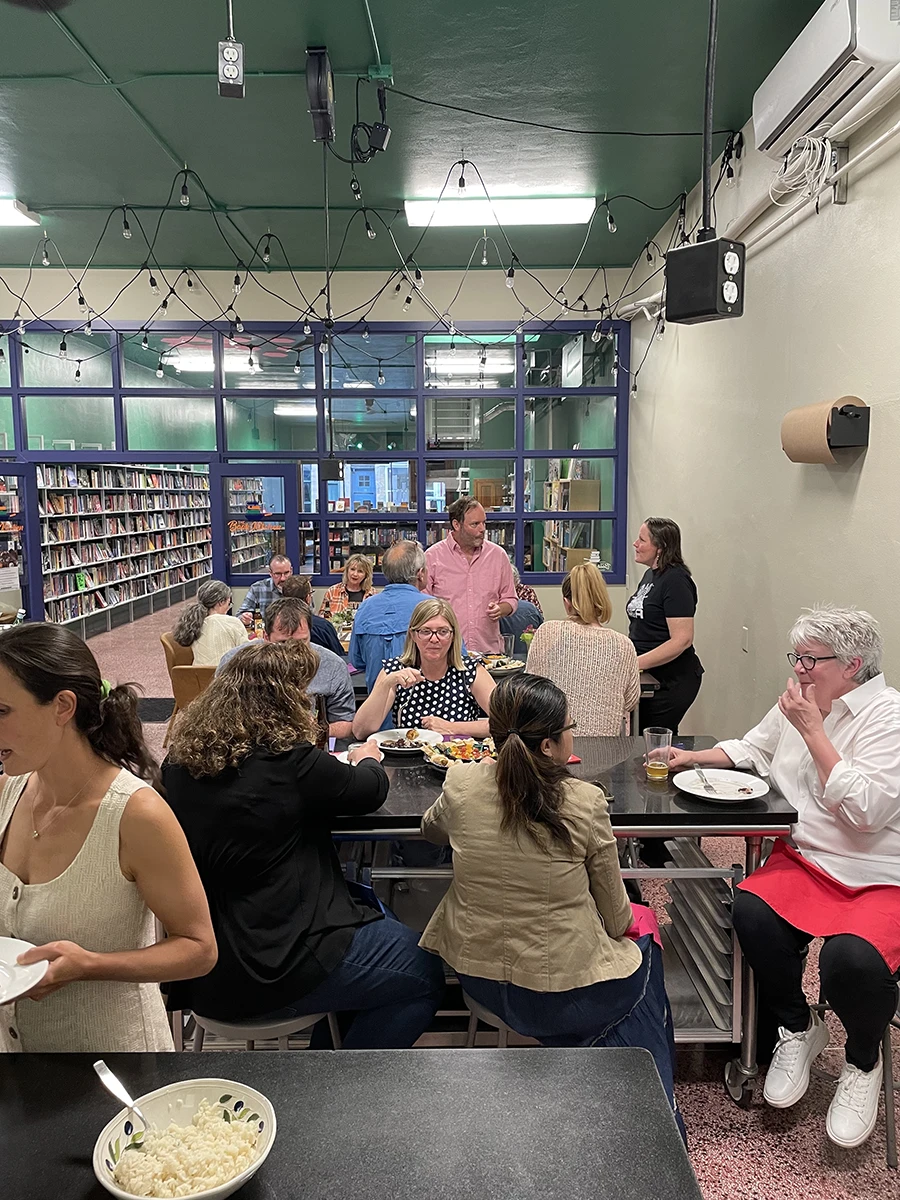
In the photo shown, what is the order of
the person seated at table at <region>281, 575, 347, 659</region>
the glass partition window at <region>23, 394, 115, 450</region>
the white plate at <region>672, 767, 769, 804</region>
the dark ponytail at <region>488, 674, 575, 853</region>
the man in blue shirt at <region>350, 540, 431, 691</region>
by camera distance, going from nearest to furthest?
the dark ponytail at <region>488, 674, 575, 853</region> < the white plate at <region>672, 767, 769, 804</region> < the man in blue shirt at <region>350, 540, 431, 691</region> < the person seated at table at <region>281, 575, 347, 659</region> < the glass partition window at <region>23, 394, 115, 450</region>

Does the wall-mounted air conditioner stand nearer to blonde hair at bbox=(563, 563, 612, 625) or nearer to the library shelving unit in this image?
blonde hair at bbox=(563, 563, 612, 625)

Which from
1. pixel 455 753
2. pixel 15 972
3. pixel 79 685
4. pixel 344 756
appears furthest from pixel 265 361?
pixel 15 972

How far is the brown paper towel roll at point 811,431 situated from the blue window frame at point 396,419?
402 cm

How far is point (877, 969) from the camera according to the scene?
6.51 ft

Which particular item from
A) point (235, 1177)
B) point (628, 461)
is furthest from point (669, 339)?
point (235, 1177)

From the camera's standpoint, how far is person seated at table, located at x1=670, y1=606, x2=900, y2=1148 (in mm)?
2012

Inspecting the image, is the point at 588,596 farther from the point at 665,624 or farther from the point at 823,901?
the point at 823,901

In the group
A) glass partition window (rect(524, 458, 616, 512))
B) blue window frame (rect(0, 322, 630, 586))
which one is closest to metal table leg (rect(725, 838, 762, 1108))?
blue window frame (rect(0, 322, 630, 586))

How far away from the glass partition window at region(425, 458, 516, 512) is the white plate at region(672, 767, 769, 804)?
532 centimetres

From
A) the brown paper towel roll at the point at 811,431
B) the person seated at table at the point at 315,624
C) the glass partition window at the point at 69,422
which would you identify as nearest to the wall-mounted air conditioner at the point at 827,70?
the brown paper towel roll at the point at 811,431

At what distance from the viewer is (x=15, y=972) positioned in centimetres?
128

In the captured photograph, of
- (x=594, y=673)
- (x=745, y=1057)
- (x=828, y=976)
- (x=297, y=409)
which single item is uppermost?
(x=297, y=409)

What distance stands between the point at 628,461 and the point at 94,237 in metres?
4.83

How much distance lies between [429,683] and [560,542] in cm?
485
